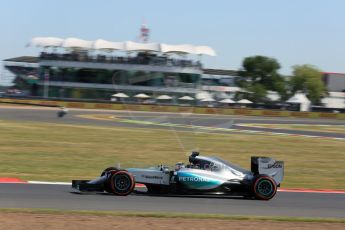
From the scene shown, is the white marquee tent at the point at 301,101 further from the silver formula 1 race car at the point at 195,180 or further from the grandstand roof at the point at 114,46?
the silver formula 1 race car at the point at 195,180

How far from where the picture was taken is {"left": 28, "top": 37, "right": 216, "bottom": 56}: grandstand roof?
80.7 m

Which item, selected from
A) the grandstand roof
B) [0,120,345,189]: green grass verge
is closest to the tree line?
the grandstand roof

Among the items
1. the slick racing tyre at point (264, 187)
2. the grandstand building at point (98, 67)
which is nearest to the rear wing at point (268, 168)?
the slick racing tyre at point (264, 187)

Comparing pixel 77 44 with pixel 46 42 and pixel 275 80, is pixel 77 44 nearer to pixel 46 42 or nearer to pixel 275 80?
pixel 46 42

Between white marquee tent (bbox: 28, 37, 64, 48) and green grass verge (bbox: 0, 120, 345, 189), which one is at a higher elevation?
white marquee tent (bbox: 28, 37, 64, 48)

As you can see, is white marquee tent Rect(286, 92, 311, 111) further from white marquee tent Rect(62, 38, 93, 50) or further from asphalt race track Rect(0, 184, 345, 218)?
asphalt race track Rect(0, 184, 345, 218)

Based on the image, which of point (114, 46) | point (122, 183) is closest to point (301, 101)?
point (114, 46)

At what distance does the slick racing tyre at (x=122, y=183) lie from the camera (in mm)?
10508

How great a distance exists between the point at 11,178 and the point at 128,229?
20.7 ft

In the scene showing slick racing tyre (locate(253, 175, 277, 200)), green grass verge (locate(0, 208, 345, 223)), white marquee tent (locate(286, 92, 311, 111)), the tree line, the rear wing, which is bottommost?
green grass verge (locate(0, 208, 345, 223))

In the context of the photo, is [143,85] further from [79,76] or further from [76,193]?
[76,193]

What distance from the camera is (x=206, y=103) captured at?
76.6 m

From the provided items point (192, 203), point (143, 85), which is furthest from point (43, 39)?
point (192, 203)

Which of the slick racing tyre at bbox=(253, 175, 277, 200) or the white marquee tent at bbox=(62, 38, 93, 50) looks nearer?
the slick racing tyre at bbox=(253, 175, 277, 200)
